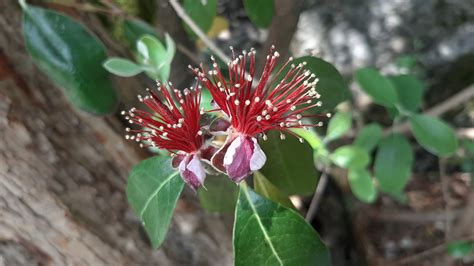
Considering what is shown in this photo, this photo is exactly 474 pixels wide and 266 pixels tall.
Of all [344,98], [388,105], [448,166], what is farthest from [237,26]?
[344,98]

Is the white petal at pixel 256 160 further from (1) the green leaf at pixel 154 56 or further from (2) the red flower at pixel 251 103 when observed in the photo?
(1) the green leaf at pixel 154 56

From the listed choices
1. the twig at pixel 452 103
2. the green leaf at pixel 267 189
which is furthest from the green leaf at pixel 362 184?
the green leaf at pixel 267 189

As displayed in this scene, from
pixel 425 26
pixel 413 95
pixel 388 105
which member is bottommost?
pixel 425 26

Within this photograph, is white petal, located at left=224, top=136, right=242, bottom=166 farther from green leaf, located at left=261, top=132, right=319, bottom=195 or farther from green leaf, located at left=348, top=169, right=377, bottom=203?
green leaf, located at left=348, top=169, right=377, bottom=203

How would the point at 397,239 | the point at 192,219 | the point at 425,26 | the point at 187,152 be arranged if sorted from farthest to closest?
1. the point at 425,26
2. the point at 397,239
3. the point at 192,219
4. the point at 187,152

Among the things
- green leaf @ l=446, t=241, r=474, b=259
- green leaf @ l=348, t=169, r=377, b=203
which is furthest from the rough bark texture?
Result: green leaf @ l=446, t=241, r=474, b=259

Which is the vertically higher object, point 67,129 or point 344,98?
point 67,129

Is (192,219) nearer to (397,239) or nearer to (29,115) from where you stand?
(29,115)

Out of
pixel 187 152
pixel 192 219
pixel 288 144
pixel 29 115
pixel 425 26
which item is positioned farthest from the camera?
pixel 425 26
